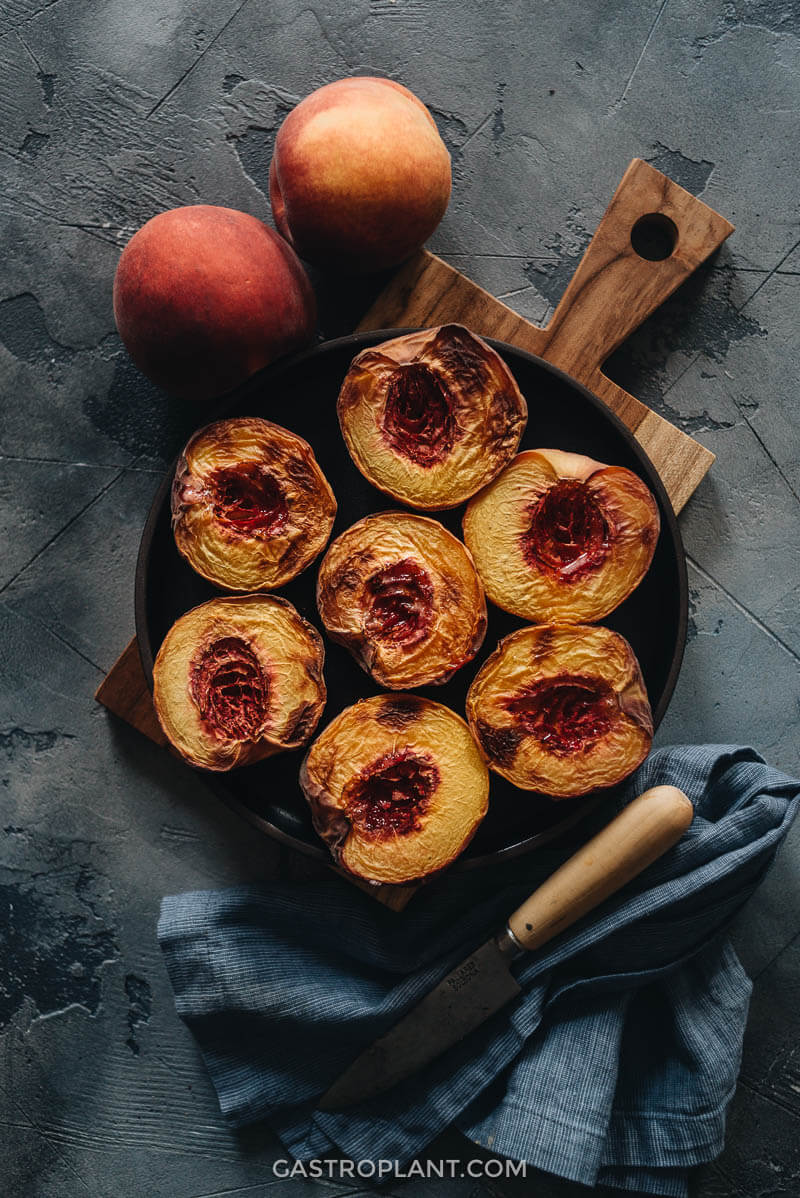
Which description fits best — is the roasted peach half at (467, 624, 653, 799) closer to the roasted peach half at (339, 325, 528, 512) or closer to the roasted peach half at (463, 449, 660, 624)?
the roasted peach half at (463, 449, 660, 624)

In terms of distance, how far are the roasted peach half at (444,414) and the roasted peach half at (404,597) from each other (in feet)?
0.23

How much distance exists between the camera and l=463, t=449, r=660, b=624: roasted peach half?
147cm

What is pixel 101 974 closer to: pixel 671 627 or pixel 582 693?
pixel 582 693

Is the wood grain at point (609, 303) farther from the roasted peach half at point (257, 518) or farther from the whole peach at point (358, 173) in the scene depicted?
the roasted peach half at point (257, 518)

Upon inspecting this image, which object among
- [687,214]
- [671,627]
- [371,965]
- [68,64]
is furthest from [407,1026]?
[68,64]

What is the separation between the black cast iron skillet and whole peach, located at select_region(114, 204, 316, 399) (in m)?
0.06

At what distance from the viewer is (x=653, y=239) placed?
5.70 ft

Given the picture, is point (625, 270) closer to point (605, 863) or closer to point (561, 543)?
point (561, 543)

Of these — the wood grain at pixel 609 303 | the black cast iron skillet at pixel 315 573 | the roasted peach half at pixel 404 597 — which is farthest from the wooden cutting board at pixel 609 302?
the roasted peach half at pixel 404 597

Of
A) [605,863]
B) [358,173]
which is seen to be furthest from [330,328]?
[605,863]

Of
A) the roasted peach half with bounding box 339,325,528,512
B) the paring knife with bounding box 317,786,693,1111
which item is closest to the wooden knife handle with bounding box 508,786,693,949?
the paring knife with bounding box 317,786,693,1111

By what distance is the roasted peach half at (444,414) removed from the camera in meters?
1.47

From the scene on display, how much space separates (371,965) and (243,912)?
272 millimetres

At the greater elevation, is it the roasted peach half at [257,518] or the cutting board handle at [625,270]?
the cutting board handle at [625,270]
